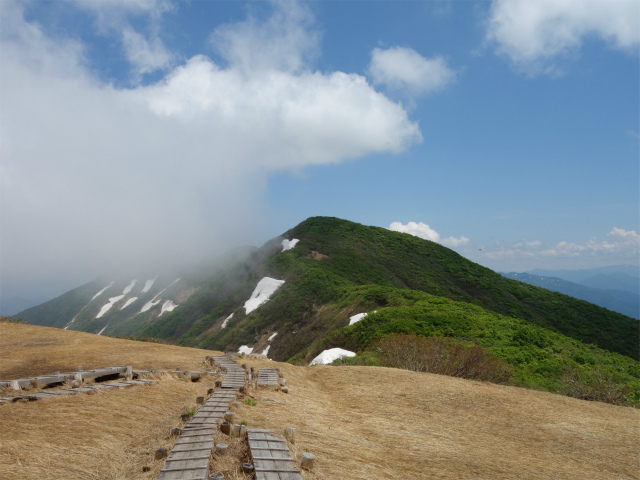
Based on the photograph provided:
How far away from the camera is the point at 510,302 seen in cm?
6172

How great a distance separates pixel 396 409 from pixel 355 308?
26.7 metres

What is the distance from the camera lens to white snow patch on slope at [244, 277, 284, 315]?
55.9 metres

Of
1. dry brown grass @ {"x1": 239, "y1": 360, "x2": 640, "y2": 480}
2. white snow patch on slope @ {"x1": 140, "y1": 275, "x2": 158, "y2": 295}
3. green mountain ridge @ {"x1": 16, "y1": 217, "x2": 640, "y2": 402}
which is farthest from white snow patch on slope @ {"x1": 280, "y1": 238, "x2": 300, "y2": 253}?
dry brown grass @ {"x1": 239, "y1": 360, "x2": 640, "y2": 480}

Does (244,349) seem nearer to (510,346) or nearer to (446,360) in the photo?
(510,346)

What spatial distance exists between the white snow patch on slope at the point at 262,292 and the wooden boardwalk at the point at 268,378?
41108 mm

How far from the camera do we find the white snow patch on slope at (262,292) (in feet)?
183

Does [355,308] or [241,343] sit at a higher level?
[355,308]

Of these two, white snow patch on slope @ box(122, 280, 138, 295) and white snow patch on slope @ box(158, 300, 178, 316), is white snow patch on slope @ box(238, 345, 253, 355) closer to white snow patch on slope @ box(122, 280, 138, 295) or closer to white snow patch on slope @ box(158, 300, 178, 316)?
white snow patch on slope @ box(158, 300, 178, 316)

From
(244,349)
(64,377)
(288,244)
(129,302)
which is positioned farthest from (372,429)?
(129,302)

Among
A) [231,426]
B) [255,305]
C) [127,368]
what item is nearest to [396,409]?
[231,426]

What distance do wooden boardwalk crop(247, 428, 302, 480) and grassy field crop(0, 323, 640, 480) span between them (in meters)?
0.35

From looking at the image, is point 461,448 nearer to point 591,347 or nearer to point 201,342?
point 591,347

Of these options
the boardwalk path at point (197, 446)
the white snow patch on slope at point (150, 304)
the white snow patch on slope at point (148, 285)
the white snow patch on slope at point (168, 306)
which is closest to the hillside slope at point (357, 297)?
the white snow patch on slope at point (168, 306)

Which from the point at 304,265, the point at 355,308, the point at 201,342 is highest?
the point at 304,265
